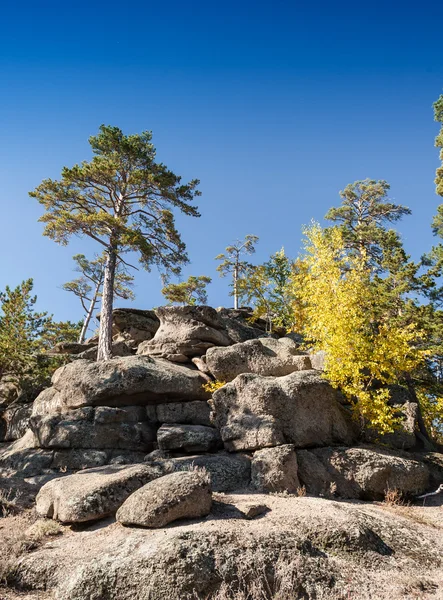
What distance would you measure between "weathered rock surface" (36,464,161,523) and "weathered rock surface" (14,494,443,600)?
1.67 ft

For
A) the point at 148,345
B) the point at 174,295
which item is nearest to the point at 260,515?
A: the point at 148,345

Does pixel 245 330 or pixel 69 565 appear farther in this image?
pixel 245 330

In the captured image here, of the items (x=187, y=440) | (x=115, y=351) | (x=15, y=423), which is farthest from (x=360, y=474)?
(x=15, y=423)

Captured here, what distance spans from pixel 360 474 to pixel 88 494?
27.4 ft

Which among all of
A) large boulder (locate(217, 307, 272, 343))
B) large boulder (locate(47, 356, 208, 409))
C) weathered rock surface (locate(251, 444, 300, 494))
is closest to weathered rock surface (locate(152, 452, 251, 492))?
weathered rock surface (locate(251, 444, 300, 494))

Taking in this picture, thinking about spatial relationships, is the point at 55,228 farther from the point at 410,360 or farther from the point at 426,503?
the point at 426,503

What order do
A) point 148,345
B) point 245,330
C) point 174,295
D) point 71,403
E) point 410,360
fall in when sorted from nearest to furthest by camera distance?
point 410,360 → point 71,403 → point 148,345 → point 245,330 → point 174,295

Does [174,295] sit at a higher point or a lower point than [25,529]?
higher

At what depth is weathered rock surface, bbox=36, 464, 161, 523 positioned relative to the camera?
880cm

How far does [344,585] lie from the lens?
6.71m

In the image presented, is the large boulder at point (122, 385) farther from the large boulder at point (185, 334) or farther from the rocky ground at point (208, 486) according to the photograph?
the large boulder at point (185, 334)

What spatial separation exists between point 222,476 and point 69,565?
5461 mm

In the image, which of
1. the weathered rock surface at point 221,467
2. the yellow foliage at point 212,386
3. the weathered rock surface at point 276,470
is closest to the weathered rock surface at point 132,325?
the yellow foliage at point 212,386

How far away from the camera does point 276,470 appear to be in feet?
37.1
